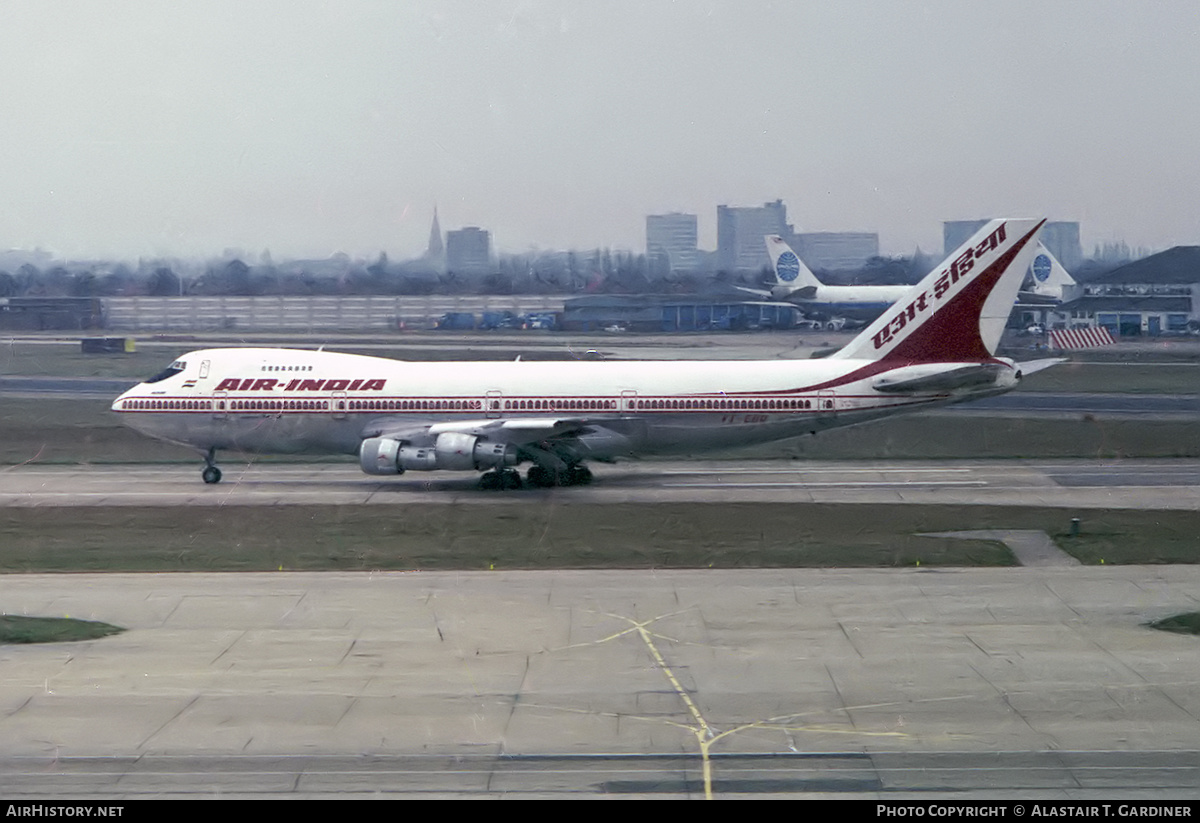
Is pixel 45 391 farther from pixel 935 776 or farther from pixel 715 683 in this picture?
pixel 935 776

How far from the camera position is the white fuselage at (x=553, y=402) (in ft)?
110

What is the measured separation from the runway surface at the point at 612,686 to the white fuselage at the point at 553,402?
1214 cm

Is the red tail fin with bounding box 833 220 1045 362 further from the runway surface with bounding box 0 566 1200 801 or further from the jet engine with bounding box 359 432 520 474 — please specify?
the runway surface with bounding box 0 566 1200 801

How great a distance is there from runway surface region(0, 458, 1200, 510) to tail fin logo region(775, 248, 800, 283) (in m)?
13.1

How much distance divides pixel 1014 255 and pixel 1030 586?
1569 centimetres

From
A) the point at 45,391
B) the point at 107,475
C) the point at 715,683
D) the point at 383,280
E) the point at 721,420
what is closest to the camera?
the point at 715,683

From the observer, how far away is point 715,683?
48.5 ft

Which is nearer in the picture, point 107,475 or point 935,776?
point 935,776

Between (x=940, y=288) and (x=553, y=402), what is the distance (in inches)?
393

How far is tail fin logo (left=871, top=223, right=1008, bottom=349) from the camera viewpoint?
33844mm

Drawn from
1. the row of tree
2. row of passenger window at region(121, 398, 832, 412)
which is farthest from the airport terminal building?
row of passenger window at region(121, 398, 832, 412)

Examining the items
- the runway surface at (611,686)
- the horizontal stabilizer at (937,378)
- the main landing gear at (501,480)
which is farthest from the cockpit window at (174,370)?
the horizontal stabilizer at (937,378)

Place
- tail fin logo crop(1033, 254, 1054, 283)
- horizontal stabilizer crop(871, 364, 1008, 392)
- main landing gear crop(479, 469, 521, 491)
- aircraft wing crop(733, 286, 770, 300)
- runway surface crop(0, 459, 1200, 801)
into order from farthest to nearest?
tail fin logo crop(1033, 254, 1054, 283)
aircraft wing crop(733, 286, 770, 300)
main landing gear crop(479, 469, 521, 491)
horizontal stabilizer crop(871, 364, 1008, 392)
runway surface crop(0, 459, 1200, 801)

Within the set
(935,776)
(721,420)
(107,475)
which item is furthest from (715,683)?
(107,475)
